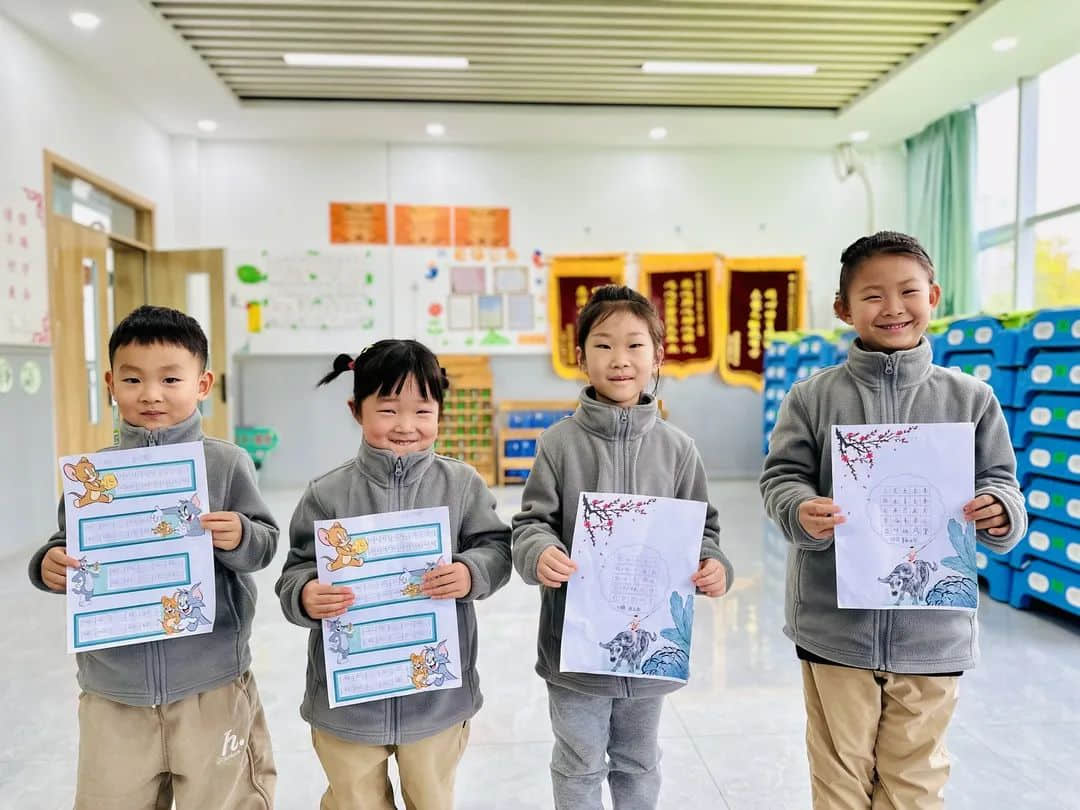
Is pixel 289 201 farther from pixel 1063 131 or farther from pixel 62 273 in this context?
pixel 1063 131

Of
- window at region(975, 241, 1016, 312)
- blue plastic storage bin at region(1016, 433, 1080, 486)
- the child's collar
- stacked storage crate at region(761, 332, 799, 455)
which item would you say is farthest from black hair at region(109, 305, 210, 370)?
window at region(975, 241, 1016, 312)

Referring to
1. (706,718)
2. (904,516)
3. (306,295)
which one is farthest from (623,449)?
(306,295)

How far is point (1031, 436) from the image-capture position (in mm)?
2895

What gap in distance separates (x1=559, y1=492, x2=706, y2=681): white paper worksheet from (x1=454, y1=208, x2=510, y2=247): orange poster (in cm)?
544

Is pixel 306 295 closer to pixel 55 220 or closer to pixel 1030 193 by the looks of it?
pixel 55 220

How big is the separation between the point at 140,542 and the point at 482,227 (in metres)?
5.50

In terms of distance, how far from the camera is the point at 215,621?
1230mm

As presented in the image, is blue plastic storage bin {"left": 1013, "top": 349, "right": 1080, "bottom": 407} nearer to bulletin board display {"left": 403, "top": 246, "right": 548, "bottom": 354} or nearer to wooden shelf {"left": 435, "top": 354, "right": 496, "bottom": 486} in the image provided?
bulletin board display {"left": 403, "top": 246, "right": 548, "bottom": 354}

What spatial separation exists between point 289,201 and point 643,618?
19.3 ft

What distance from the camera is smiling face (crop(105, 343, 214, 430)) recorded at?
1.19 metres

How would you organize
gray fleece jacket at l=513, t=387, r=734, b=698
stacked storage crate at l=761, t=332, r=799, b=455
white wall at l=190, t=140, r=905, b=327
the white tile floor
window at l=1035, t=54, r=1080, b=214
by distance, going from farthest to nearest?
1. white wall at l=190, t=140, r=905, b=327
2. stacked storage crate at l=761, t=332, r=799, b=455
3. window at l=1035, t=54, r=1080, b=214
4. the white tile floor
5. gray fleece jacket at l=513, t=387, r=734, b=698

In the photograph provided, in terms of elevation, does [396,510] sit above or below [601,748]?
above

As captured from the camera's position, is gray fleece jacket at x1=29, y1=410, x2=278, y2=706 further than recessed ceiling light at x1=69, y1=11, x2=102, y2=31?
No

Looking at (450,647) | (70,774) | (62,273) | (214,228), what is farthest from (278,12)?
(450,647)
